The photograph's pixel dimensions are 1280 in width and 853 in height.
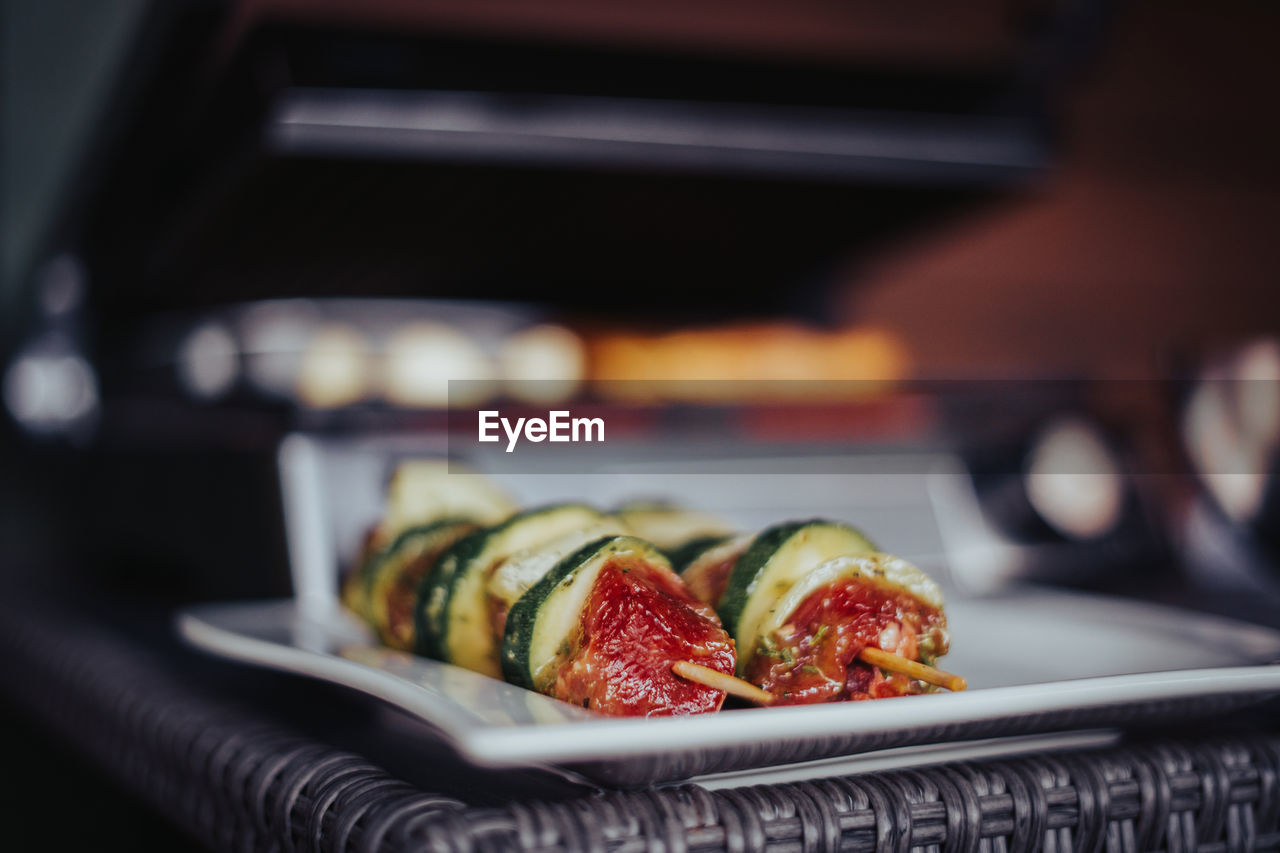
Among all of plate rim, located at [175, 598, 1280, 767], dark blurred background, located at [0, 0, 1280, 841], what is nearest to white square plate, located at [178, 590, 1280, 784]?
plate rim, located at [175, 598, 1280, 767]

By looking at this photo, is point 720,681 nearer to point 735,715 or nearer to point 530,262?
point 735,715

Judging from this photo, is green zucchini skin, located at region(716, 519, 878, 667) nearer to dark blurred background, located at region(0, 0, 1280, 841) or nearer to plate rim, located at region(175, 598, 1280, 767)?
plate rim, located at region(175, 598, 1280, 767)

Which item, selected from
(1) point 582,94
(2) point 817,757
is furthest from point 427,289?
(2) point 817,757

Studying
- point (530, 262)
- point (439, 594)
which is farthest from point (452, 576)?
point (530, 262)

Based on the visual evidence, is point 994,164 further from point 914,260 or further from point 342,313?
point 342,313

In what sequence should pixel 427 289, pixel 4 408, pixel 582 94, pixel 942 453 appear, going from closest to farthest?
1. pixel 942 453
2. pixel 582 94
3. pixel 427 289
4. pixel 4 408

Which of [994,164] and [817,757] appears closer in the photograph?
[817,757]

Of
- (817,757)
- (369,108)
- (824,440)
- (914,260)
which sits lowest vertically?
(817,757)
